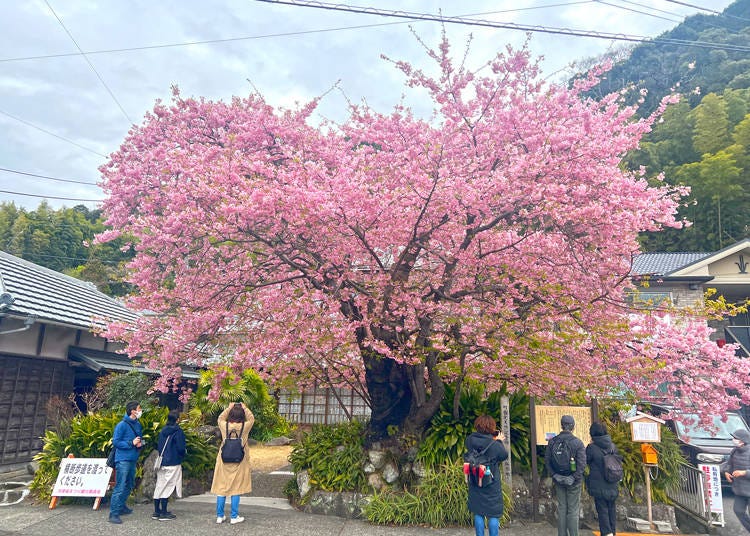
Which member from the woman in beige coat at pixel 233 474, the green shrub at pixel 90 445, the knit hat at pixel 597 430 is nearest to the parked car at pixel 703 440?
the knit hat at pixel 597 430

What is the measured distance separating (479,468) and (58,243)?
4541cm

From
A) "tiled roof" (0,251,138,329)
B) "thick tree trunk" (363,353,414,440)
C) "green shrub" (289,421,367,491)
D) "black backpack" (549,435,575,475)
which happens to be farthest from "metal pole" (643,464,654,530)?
"tiled roof" (0,251,138,329)

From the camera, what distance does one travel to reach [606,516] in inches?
249

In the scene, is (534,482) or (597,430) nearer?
(597,430)

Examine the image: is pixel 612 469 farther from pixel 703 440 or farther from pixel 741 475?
pixel 703 440

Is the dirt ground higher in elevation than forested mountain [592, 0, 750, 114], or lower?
lower

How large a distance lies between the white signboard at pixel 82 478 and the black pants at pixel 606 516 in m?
7.20

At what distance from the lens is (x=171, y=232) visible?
7.57 m

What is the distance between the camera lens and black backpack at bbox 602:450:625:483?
6.14m

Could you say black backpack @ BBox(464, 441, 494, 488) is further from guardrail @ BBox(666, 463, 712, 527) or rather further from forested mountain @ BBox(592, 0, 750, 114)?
forested mountain @ BBox(592, 0, 750, 114)

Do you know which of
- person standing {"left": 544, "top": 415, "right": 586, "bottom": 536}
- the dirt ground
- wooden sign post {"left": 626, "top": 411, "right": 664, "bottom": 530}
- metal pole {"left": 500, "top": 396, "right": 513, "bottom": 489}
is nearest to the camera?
person standing {"left": 544, "top": 415, "right": 586, "bottom": 536}

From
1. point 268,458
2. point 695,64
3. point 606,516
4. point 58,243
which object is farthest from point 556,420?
point 695,64

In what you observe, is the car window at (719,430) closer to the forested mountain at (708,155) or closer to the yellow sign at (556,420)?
the yellow sign at (556,420)

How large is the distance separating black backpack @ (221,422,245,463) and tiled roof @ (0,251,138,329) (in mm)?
4732
